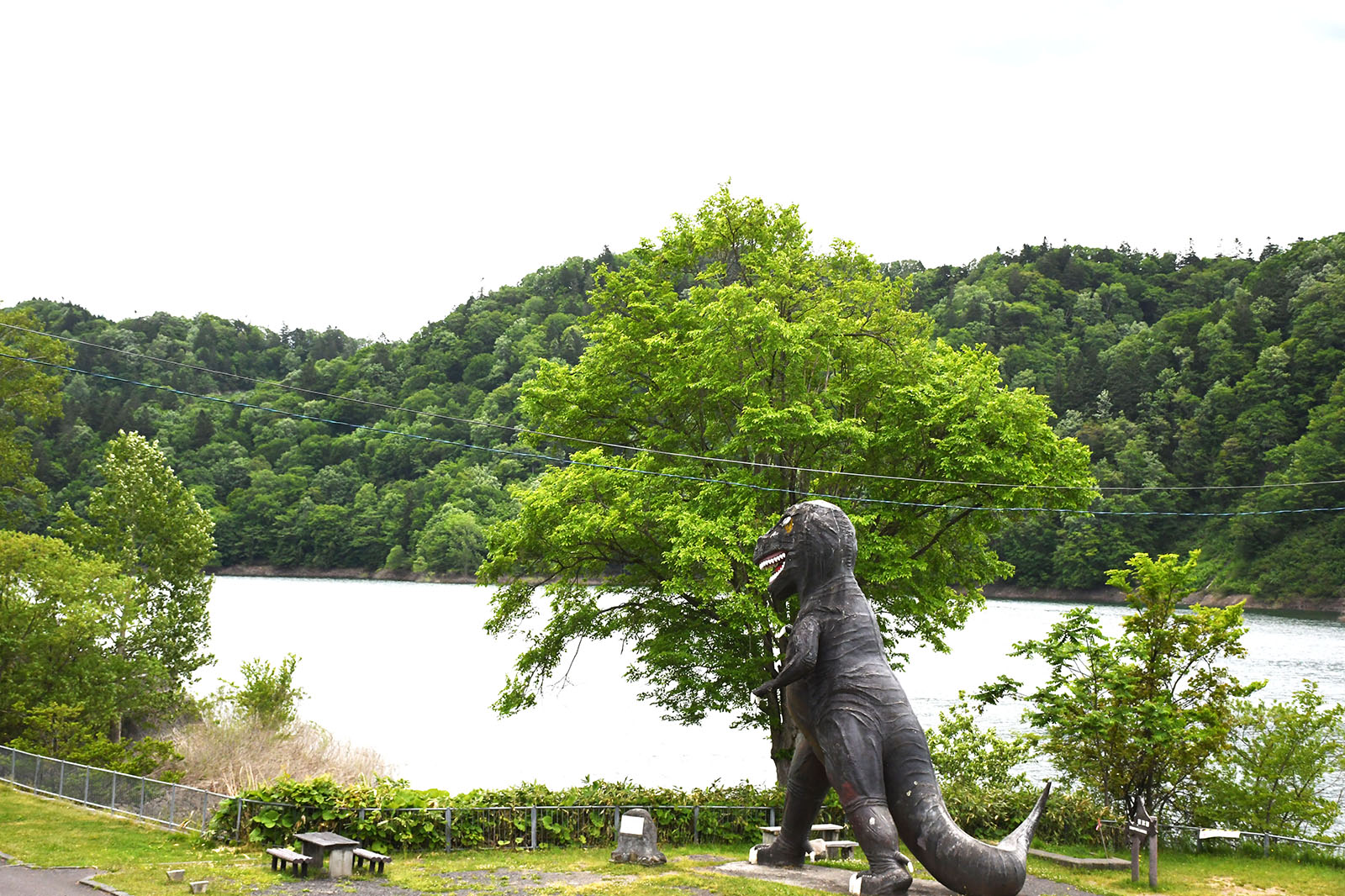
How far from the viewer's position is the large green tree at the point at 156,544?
33312 millimetres

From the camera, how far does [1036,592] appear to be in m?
89.2

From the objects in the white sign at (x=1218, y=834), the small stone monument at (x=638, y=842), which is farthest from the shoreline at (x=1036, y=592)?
the small stone monument at (x=638, y=842)

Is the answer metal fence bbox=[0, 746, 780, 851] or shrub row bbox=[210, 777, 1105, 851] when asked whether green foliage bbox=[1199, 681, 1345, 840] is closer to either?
shrub row bbox=[210, 777, 1105, 851]

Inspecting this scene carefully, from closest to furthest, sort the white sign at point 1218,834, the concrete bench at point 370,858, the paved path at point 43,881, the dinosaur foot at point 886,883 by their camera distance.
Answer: the dinosaur foot at point 886,883, the paved path at point 43,881, the concrete bench at point 370,858, the white sign at point 1218,834

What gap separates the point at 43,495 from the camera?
37688 mm

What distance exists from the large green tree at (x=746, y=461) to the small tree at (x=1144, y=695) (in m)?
2.85

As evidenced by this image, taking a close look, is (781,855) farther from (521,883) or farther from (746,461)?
(746,461)

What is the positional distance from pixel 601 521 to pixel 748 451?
156 inches

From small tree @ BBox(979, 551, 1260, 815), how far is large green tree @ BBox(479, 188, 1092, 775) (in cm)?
285

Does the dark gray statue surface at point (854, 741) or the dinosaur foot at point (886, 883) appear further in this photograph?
the dinosaur foot at point (886, 883)

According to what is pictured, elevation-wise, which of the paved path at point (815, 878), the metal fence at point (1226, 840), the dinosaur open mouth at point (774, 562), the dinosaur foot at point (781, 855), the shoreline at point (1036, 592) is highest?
the dinosaur open mouth at point (774, 562)

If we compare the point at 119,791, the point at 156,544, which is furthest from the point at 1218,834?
the point at 156,544

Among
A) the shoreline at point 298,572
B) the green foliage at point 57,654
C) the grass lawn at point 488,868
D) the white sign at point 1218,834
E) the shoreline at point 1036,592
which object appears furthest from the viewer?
the shoreline at point 298,572

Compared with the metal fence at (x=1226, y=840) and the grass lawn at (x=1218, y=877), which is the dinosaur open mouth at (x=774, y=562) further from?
the metal fence at (x=1226, y=840)
